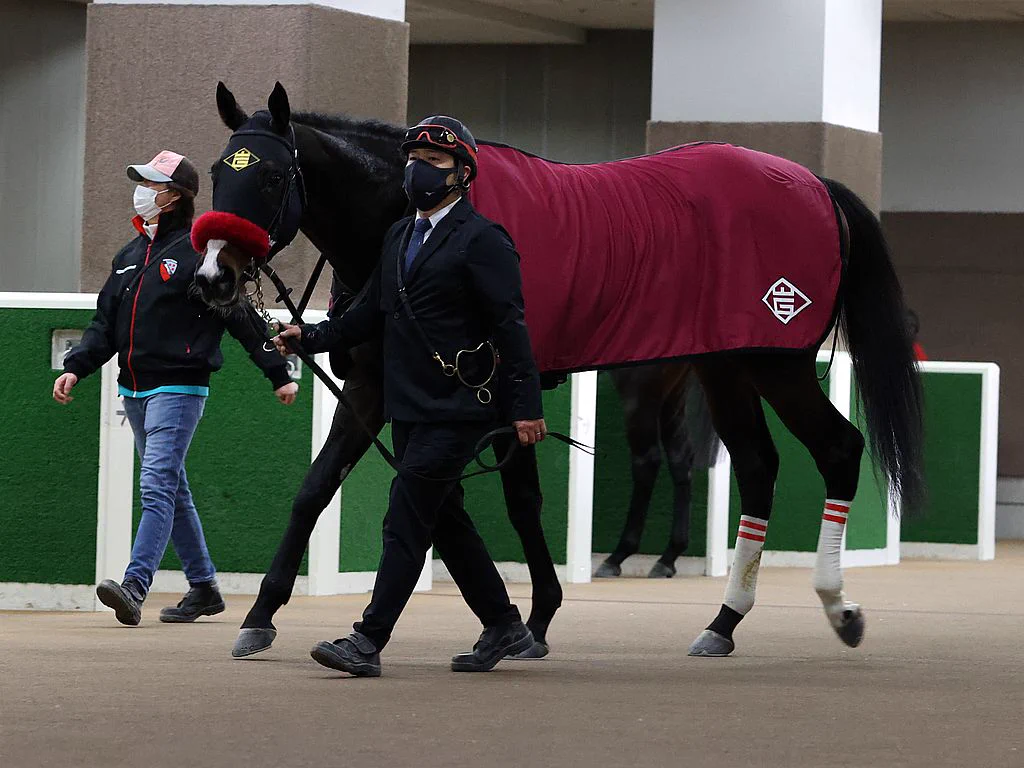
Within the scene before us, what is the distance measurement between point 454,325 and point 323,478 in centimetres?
70

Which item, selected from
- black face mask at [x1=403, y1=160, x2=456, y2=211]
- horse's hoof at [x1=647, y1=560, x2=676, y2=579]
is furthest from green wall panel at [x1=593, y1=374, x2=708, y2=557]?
black face mask at [x1=403, y1=160, x2=456, y2=211]

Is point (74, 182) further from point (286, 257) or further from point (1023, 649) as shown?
point (1023, 649)

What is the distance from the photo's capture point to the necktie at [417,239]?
5.13m

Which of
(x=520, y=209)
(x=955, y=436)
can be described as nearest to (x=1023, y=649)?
(x=520, y=209)

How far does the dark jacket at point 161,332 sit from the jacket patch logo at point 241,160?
4.88 feet

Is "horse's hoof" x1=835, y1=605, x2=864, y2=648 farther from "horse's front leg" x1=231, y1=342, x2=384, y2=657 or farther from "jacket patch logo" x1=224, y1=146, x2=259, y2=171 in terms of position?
"jacket patch logo" x1=224, y1=146, x2=259, y2=171

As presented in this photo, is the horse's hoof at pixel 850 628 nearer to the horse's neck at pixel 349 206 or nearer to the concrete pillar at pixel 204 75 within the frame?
the horse's neck at pixel 349 206

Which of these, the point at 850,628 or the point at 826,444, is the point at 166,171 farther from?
the point at 850,628

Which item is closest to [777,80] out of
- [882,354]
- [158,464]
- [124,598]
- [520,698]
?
[882,354]

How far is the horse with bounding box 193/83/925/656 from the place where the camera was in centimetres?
538

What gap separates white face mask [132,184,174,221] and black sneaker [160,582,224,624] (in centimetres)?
135

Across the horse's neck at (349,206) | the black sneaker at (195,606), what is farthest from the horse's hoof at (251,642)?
the black sneaker at (195,606)

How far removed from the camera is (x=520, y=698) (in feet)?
15.5

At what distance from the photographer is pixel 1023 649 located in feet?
20.8
